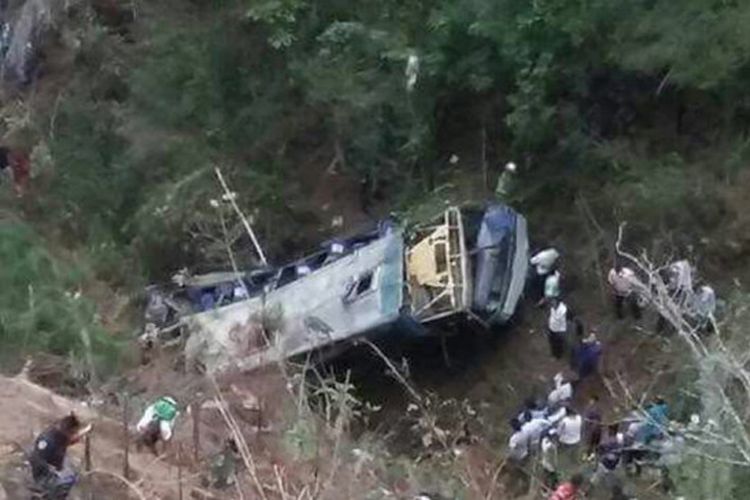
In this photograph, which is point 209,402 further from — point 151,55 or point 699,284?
point 151,55

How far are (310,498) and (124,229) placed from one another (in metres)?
11.0

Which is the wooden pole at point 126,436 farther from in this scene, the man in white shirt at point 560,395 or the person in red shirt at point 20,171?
the person in red shirt at point 20,171

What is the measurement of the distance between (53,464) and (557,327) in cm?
723

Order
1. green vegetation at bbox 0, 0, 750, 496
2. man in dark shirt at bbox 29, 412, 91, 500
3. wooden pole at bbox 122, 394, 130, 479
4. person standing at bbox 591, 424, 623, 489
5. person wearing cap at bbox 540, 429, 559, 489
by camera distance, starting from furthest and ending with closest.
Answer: green vegetation at bbox 0, 0, 750, 496 → person wearing cap at bbox 540, 429, 559, 489 → person standing at bbox 591, 424, 623, 489 → wooden pole at bbox 122, 394, 130, 479 → man in dark shirt at bbox 29, 412, 91, 500

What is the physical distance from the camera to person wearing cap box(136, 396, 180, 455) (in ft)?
37.6

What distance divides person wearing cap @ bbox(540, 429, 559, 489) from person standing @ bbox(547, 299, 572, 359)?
2.59 metres

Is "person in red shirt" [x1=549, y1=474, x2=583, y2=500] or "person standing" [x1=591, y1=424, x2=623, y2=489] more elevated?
"person in red shirt" [x1=549, y1=474, x2=583, y2=500]

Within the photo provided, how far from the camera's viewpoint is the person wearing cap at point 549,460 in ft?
43.0

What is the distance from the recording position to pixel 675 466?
36.9 ft

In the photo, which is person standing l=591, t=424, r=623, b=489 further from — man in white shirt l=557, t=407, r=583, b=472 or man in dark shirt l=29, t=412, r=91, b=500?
man in dark shirt l=29, t=412, r=91, b=500

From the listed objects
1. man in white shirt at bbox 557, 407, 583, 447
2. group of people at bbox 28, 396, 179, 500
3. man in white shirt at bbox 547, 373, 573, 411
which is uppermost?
group of people at bbox 28, 396, 179, 500

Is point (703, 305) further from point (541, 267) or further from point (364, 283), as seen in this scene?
point (364, 283)

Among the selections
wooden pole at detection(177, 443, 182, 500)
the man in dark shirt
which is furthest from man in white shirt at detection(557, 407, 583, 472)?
the man in dark shirt

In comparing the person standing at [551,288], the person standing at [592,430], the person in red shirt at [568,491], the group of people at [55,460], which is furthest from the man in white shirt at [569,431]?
the group of people at [55,460]
